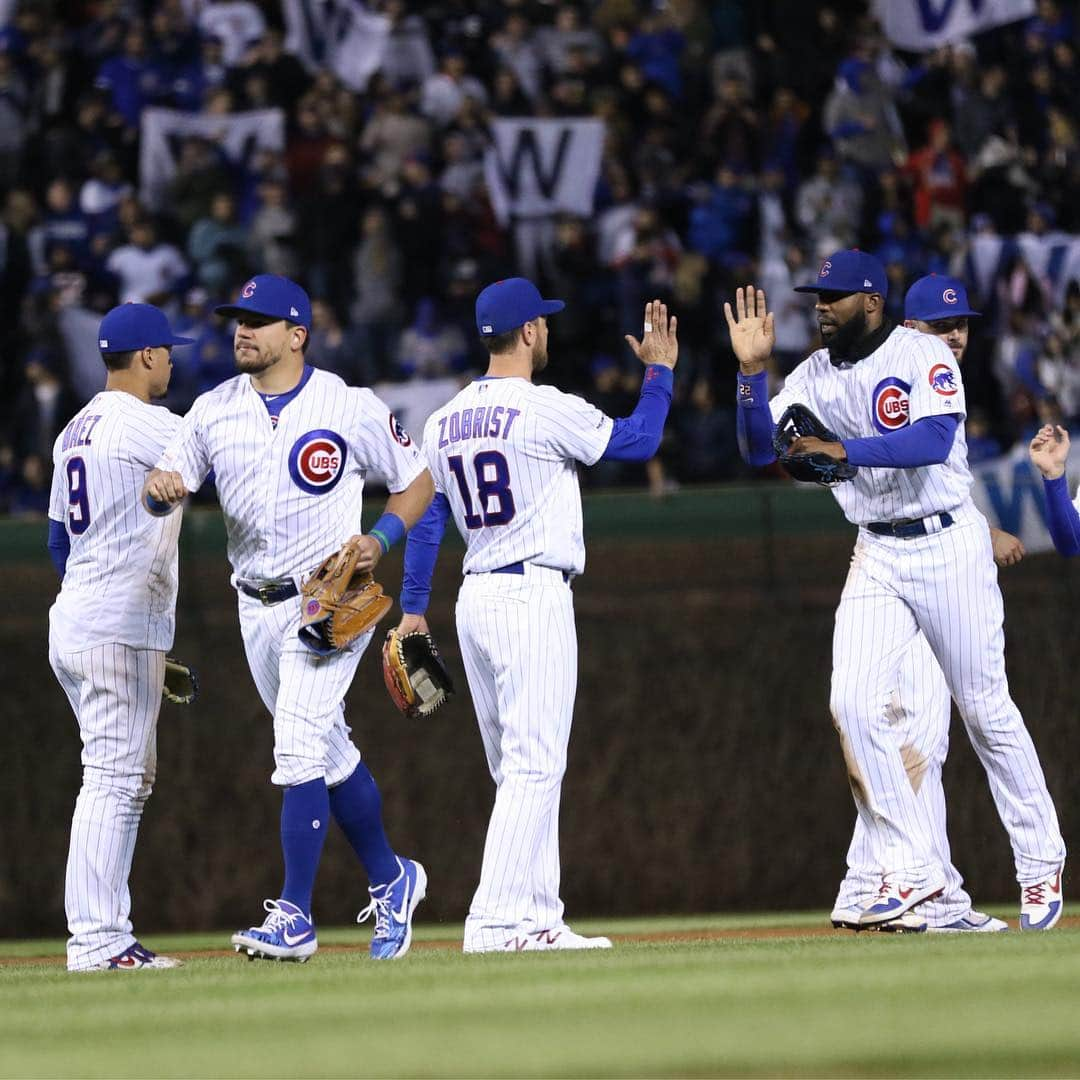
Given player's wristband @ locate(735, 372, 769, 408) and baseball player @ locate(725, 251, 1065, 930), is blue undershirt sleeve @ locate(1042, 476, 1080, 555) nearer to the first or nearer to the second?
baseball player @ locate(725, 251, 1065, 930)

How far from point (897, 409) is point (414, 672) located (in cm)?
177

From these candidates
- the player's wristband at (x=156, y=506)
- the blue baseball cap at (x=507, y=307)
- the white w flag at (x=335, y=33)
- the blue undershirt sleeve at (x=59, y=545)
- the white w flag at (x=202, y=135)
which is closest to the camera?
the player's wristband at (x=156, y=506)

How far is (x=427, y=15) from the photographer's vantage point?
48.2ft

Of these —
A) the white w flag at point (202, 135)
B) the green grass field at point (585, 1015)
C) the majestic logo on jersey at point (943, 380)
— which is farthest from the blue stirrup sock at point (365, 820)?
the white w flag at point (202, 135)

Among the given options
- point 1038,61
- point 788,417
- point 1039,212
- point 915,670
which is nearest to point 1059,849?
point 915,670

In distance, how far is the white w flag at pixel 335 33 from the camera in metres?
14.3

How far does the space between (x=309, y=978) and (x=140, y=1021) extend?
2.39 feet

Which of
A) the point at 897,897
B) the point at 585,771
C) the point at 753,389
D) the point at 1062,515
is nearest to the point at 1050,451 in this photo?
the point at 1062,515

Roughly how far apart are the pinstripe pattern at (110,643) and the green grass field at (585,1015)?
562mm

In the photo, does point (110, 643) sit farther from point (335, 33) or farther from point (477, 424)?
point (335, 33)

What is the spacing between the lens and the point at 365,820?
6.50 meters

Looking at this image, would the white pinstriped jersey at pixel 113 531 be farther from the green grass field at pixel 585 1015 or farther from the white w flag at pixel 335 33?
the white w flag at pixel 335 33

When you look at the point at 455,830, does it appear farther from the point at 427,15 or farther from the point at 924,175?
the point at 427,15

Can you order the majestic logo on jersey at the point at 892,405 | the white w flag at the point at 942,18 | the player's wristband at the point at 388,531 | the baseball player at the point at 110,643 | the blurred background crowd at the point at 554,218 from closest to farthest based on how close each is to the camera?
the player's wristband at the point at 388,531 → the baseball player at the point at 110,643 → the majestic logo on jersey at the point at 892,405 → the blurred background crowd at the point at 554,218 → the white w flag at the point at 942,18
